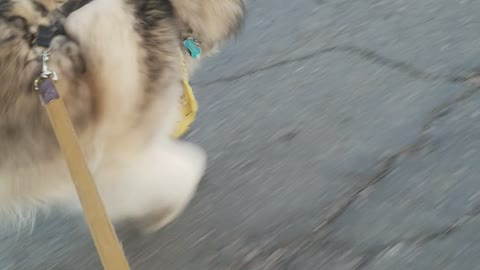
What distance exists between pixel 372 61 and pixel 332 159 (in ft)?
2.65

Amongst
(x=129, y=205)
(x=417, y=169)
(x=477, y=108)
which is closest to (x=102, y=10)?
(x=129, y=205)

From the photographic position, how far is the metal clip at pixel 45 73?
1550 mm

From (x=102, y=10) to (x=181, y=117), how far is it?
445mm

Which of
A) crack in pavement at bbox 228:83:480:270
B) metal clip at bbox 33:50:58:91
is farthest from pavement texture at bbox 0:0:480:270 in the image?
metal clip at bbox 33:50:58:91

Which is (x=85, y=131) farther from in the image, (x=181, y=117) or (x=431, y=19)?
(x=431, y=19)

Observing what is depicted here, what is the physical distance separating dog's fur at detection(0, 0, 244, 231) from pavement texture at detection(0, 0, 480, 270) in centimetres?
36

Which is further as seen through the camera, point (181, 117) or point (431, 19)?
point (431, 19)

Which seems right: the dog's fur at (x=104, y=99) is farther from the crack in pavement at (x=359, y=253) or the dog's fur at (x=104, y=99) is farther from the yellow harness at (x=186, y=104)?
the crack in pavement at (x=359, y=253)

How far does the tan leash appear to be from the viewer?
4.14 ft

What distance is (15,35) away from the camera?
1.69 meters

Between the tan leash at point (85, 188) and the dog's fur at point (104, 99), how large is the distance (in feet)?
0.65

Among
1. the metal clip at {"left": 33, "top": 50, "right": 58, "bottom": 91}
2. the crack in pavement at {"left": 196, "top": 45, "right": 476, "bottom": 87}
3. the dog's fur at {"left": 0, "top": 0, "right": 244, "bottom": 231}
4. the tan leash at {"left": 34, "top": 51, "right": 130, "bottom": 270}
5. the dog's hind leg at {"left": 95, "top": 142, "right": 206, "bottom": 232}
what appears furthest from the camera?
the crack in pavement at {"left": 196, "top": 45, "right": 476, "bottom": 87}

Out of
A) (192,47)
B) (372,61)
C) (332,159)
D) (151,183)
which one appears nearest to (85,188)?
(151,183)

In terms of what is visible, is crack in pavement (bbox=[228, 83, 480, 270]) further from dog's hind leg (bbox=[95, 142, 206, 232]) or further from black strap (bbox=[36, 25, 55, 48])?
black strap (bbox=[36, 25, 55, 48])
